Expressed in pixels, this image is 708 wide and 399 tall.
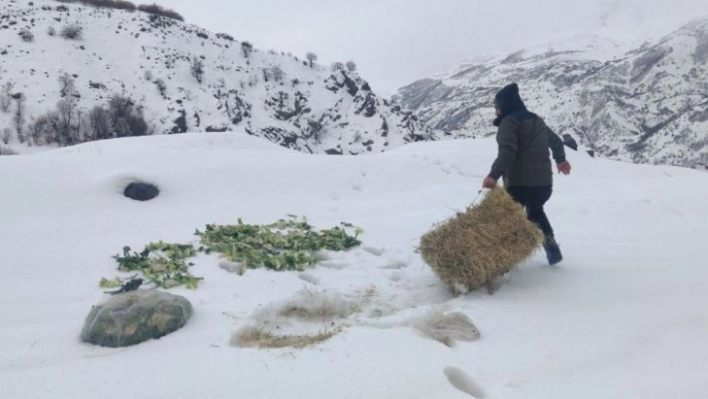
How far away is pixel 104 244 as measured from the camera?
6.11 metres

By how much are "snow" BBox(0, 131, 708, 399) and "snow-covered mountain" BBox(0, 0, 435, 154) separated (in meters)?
42.8

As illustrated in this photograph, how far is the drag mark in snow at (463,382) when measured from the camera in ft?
10.5

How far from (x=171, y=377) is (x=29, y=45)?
213 feet

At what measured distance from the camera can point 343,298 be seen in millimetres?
4676

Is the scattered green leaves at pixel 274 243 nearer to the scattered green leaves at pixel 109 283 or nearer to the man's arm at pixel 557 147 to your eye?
the scattered green leaves at pixel 109 283

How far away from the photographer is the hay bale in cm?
465

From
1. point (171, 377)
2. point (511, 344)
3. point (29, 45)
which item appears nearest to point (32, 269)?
point (171, 377)

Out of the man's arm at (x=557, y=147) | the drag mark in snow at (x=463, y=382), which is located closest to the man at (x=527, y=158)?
the man's arm at (x=557, y=147)

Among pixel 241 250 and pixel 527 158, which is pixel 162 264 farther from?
pixel 527 158

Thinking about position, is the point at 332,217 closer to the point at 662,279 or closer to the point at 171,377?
the point at 662,279

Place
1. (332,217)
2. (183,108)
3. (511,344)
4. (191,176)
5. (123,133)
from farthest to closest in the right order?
(183,108) < (123,133) < (191,176) < (332,217) < (511,344)

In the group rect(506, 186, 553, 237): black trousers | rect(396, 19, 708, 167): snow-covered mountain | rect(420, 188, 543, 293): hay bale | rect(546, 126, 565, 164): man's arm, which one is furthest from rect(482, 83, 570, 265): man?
rect(396, 19, 708, 167): snow-covered mountain

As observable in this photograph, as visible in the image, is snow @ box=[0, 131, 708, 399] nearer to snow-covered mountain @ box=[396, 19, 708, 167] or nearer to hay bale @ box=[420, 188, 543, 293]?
hay bale @ box=[420, 188, 543, 293]

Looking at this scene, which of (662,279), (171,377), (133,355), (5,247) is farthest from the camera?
(5,247)
